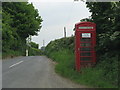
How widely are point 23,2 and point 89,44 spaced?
34.6 metres

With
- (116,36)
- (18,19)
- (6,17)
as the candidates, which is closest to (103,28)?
(116,36)

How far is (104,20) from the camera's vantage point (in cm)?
1362

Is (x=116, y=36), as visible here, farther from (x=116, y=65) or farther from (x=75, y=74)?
(x=75, y=74)

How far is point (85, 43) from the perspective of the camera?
512 inches

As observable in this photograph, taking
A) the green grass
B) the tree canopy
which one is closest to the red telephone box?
the green grass

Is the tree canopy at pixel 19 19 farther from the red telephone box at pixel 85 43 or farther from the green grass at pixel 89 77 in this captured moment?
the green grass at pixel 89 77

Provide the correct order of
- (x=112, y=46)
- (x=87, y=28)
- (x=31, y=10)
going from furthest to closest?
(x=31, y=10) < (x=87, y=28) < (x=112, y=46)

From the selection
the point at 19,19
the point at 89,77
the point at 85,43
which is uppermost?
the point at 19,19

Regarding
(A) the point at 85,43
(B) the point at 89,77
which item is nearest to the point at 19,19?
(A) the point at 85,43

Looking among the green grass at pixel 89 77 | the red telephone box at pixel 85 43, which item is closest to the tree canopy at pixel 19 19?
the red telephone box at pixel 85 43

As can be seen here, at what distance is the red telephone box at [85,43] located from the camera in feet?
42.2

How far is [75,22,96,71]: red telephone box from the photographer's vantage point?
12875 mm

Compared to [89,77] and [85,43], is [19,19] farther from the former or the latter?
[89,77]

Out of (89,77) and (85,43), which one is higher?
(85,43)
